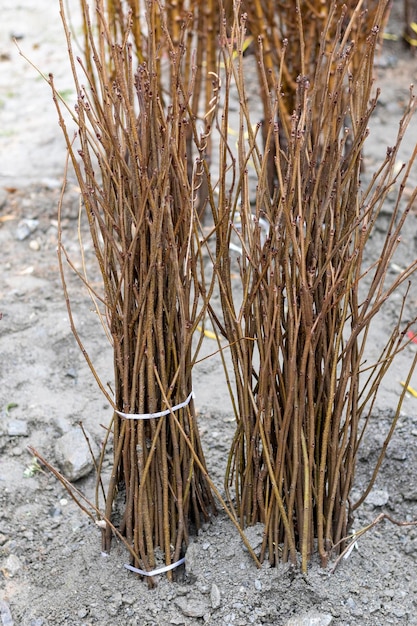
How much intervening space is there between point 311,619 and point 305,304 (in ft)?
2.14

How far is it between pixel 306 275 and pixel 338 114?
0.31 meters

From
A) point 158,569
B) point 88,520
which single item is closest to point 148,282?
point 158,569

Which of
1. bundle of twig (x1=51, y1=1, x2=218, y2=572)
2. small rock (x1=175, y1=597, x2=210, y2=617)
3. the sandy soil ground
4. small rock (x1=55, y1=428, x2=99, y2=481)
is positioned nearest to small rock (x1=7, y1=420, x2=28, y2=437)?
the sandy soil ground

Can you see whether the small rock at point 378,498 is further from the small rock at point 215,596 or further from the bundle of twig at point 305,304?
the small rock at point 215,596

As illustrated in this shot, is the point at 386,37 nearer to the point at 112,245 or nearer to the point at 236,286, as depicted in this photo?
the point at 236,286

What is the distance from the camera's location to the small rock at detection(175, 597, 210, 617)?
5.53ft

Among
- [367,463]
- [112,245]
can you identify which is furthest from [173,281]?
[367,463]

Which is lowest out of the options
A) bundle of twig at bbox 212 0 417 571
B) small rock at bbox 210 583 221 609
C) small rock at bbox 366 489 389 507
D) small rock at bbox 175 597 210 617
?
small rock at bbox 366 489 389 507

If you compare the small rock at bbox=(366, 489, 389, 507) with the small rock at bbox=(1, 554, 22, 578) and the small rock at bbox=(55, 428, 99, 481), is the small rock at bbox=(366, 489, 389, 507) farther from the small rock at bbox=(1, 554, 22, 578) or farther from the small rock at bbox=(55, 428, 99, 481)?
the small rock at bbox=(1, 554, 22, 578)

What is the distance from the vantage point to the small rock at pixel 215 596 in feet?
5.52

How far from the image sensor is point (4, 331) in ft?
8.87

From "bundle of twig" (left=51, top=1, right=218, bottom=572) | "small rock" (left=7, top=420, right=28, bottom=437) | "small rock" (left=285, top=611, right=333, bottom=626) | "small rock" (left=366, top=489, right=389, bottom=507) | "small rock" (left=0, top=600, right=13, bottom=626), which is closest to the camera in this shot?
"bundle of twig" (left=51, top=1, right=218, bottom=572)

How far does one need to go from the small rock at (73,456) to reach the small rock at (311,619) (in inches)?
27.9

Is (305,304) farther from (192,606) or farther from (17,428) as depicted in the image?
(17,428)
